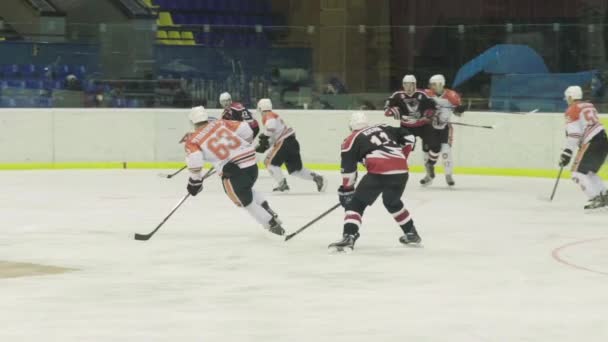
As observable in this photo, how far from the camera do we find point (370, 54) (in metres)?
18.9

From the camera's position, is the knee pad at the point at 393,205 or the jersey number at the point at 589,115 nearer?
the knee pad at the point at 393,205

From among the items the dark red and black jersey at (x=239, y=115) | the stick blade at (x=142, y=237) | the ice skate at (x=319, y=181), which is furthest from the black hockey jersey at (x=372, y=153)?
the dark red and black jersey at (x=239, y=115)

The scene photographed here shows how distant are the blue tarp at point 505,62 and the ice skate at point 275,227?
27.2 ft

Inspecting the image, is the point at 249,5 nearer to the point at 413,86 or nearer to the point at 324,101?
the point at 324,101

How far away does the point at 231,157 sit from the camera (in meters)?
10.0

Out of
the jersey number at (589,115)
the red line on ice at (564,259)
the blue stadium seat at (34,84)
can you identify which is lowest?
the red line on ice at (564,259)

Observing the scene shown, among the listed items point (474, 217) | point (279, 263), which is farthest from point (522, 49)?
point (279, 263)

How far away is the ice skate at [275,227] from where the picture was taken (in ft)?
33.4

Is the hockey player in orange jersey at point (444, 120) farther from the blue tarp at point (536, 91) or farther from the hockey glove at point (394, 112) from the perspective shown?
the blue tarp at point (536, 91)

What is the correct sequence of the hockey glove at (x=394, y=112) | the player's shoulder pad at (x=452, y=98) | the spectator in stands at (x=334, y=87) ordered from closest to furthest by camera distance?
the hockey glove at (x=394, y=112), the player's shoulder pad at (x=452, y=98), the spectator in stands at (x=334, y=87)

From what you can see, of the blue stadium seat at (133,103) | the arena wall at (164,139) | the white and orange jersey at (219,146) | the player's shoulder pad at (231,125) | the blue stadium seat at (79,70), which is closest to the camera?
the white and orange jersey at (219,146)

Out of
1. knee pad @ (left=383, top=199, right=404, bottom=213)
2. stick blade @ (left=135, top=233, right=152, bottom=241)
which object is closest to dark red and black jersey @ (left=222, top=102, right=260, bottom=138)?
stick blade @ (left=135, top=233, right=152, bottom=241)

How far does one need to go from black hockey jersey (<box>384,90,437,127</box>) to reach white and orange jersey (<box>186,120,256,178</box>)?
16.8 feet

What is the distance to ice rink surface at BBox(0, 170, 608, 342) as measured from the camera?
21.4 feet
